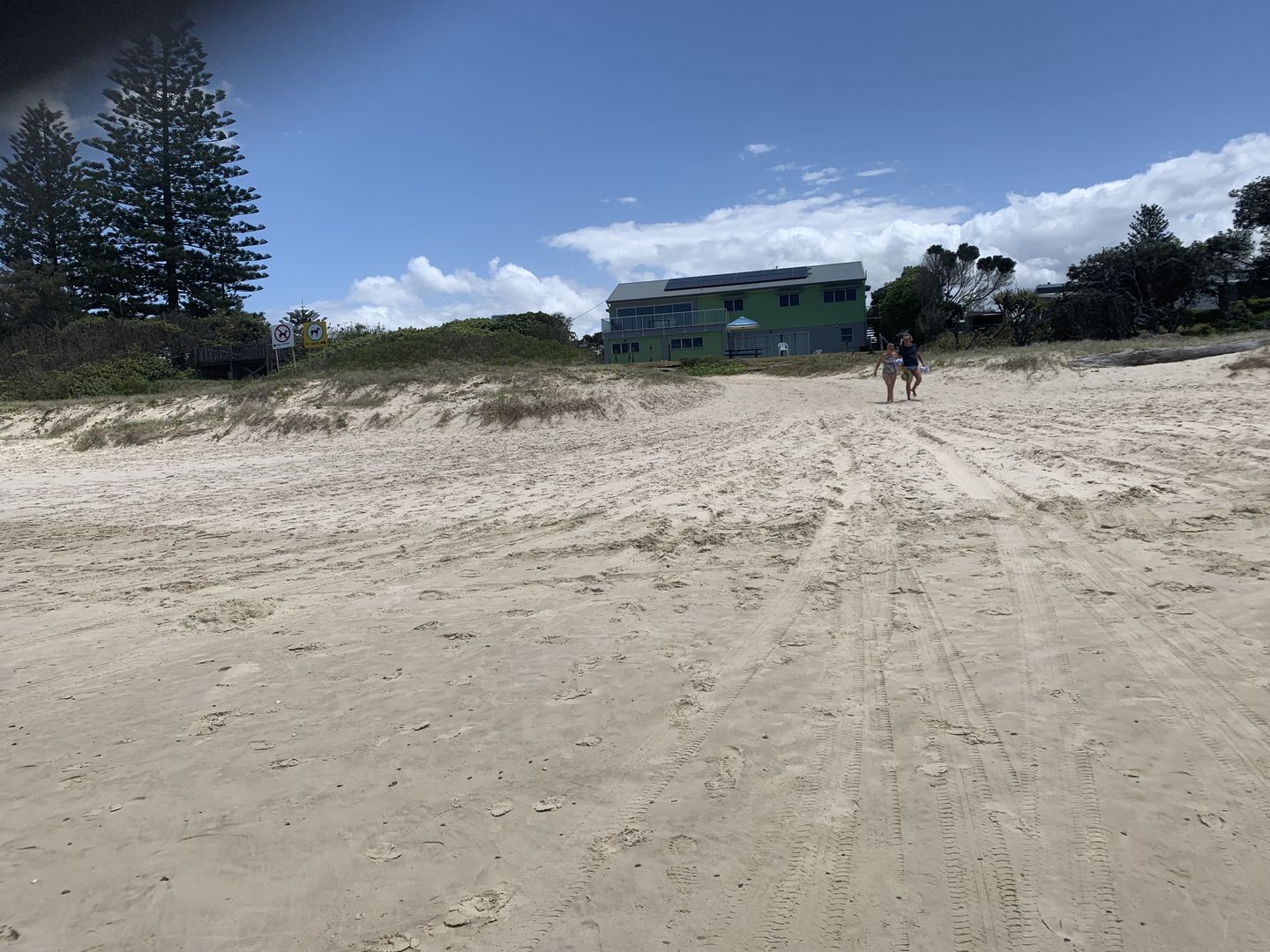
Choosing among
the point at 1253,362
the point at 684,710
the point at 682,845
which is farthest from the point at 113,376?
the point at 1253,362

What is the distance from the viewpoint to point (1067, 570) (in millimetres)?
4699

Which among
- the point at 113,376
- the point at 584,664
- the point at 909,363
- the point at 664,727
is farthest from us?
the point at 113,376

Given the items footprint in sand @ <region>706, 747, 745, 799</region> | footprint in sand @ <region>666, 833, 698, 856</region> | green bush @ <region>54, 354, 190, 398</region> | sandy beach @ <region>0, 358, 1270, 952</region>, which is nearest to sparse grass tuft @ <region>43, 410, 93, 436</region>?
green bush @ <region>54, 354, 190, 398</region>

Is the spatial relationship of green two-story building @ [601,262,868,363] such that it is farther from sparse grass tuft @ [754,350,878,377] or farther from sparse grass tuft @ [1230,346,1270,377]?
sparse grass tuft @ [1230,346,1270,377]

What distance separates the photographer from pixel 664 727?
9.99 feet

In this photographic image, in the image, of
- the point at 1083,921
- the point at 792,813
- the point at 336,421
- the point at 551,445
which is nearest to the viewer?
the point at 1083,921

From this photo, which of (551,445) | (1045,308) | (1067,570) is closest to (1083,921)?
(1067,570)

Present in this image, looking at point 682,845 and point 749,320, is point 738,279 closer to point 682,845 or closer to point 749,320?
point 749,320

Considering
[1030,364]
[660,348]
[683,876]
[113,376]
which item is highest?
[660,348]

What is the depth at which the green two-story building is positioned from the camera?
Answer: 1950 inches

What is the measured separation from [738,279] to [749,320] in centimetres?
639

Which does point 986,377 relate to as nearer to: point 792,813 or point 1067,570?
point 1067,570

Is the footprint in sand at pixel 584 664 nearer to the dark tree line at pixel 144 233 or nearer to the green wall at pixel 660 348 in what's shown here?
the dark tree line at pixel 144 233

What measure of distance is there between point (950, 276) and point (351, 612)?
145 feet
